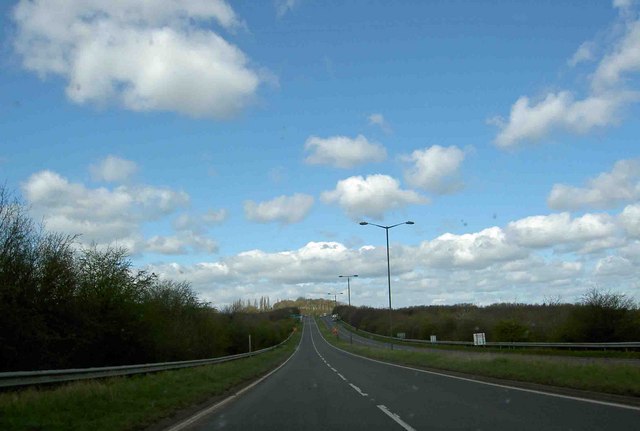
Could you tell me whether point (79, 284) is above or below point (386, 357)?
above

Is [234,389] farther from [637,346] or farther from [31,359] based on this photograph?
[637,346]

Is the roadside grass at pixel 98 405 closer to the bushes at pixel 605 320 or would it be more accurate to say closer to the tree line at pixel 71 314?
the tree line at pixel 71 314

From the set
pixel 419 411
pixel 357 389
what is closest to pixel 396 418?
pixel 419 411

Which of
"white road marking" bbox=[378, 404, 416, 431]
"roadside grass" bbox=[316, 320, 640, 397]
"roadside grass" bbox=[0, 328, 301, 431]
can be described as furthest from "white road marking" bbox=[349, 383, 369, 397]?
"roadside grass" bbox=[316, 320, 640, 397]

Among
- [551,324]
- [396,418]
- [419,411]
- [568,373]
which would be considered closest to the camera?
[396,418]

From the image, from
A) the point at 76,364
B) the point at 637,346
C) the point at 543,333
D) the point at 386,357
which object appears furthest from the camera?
the point at 543,333

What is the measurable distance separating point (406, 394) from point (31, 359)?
1582 centimetres

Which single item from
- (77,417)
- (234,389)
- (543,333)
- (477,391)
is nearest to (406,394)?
(477,391)

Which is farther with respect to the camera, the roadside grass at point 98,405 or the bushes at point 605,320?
the bushes at point 605,320

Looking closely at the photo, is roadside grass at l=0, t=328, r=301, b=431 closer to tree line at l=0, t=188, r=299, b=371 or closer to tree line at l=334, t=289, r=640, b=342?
tree line at l=0, t=188, r=299, b=371

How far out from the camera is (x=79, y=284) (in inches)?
1253

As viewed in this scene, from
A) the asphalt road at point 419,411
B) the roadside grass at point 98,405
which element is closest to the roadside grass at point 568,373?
the asphalt road at point 419,411

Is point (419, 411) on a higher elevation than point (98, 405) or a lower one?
lower

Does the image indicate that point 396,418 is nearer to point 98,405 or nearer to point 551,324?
point 98,405
